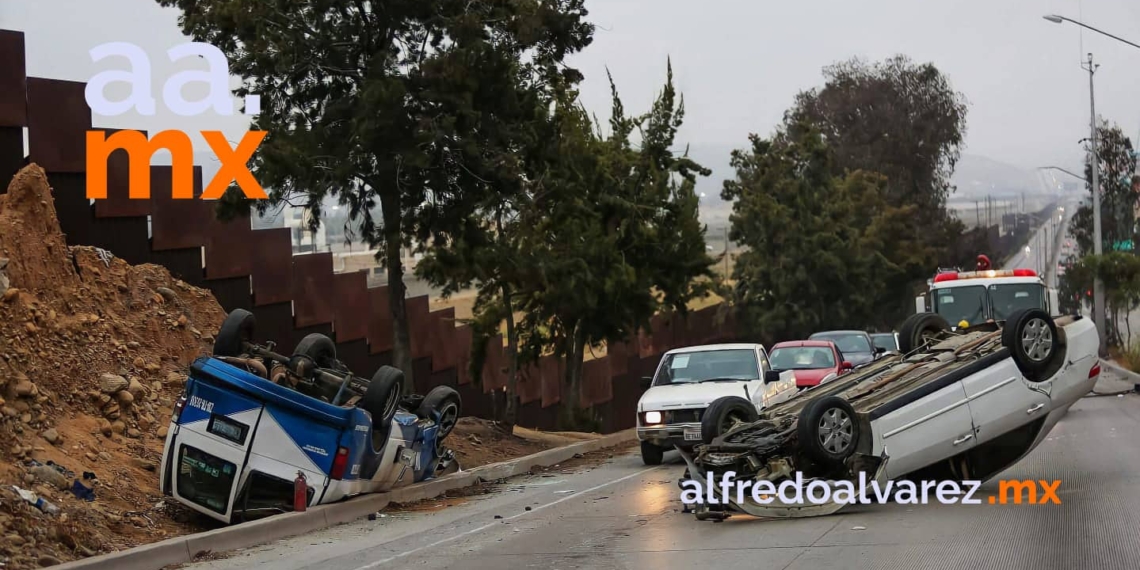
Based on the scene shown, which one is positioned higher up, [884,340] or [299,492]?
[884,340]

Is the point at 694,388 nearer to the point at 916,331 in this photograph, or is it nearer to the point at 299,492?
the point at 916,331

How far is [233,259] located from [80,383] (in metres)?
6.55

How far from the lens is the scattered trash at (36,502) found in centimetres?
1145

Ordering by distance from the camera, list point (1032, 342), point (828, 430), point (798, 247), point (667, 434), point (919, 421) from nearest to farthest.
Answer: point (828, 430) → point (919, 421) → point (1032, 342) → point (667, 434) → point (798, 247)

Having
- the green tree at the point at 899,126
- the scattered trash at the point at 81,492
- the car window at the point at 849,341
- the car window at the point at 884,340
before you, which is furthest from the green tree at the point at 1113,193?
the scattered trash at the point at 81,492

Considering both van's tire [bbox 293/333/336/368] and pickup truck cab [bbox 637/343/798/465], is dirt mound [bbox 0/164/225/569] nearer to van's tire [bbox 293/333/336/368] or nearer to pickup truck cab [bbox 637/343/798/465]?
van's tire [bbox 293/333/336/368]

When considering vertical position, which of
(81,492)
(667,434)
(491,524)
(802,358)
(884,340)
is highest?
(802,358)

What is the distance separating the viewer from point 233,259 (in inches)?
835

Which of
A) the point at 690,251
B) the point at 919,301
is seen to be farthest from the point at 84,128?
the point at 919,301

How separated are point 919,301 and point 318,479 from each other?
57.6 ft

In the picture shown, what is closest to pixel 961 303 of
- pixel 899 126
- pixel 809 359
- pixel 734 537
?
pixel 809 359

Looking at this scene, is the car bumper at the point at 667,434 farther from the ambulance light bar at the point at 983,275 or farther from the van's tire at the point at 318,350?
the ambulance light bar at the point at 983,275

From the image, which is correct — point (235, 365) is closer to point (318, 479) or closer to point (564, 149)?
point (318, 479)

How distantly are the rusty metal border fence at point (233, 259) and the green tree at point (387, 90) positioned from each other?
4.91ft
